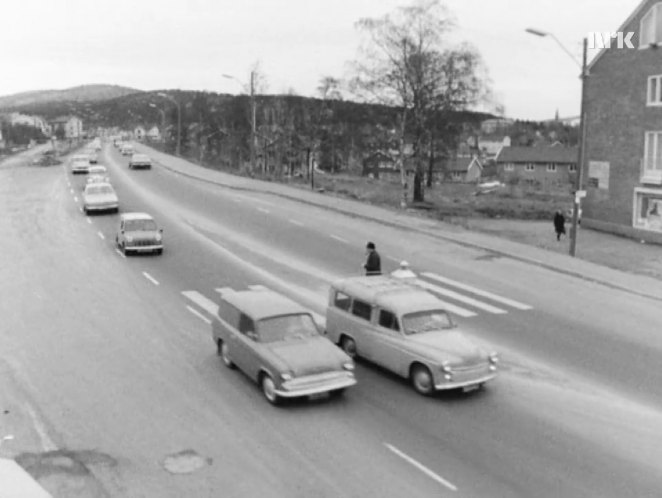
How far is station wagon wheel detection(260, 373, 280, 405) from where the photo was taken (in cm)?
1243

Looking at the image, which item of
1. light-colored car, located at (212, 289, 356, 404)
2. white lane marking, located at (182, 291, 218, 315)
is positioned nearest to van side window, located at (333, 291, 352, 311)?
light-colored car, located at (212, 289, 356, 404)

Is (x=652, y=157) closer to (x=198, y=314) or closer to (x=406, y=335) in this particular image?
(x=198, y=314)

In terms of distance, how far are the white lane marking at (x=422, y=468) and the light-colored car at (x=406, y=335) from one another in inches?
89.8

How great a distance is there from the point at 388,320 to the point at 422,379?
1416 millimetres

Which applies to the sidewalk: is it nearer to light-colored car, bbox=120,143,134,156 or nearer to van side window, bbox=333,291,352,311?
van side window, bbox=333,291,352,311

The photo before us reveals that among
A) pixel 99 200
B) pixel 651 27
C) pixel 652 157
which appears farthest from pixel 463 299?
pixel 651 27

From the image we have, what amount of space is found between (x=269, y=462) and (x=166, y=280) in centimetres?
1227

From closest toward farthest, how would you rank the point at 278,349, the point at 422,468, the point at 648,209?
the point at 422,468 → the point at 278,349 → the point at 648,209

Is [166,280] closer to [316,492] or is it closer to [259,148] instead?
[316,492]

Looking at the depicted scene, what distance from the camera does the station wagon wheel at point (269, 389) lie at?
489 inches

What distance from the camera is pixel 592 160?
1544 inches

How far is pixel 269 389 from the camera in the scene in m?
12.6

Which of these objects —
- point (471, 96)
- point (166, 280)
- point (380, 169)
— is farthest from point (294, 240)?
point (380, 169)

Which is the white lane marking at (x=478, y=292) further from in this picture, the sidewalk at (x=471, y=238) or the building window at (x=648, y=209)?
the building window at (x=648, y=209)
